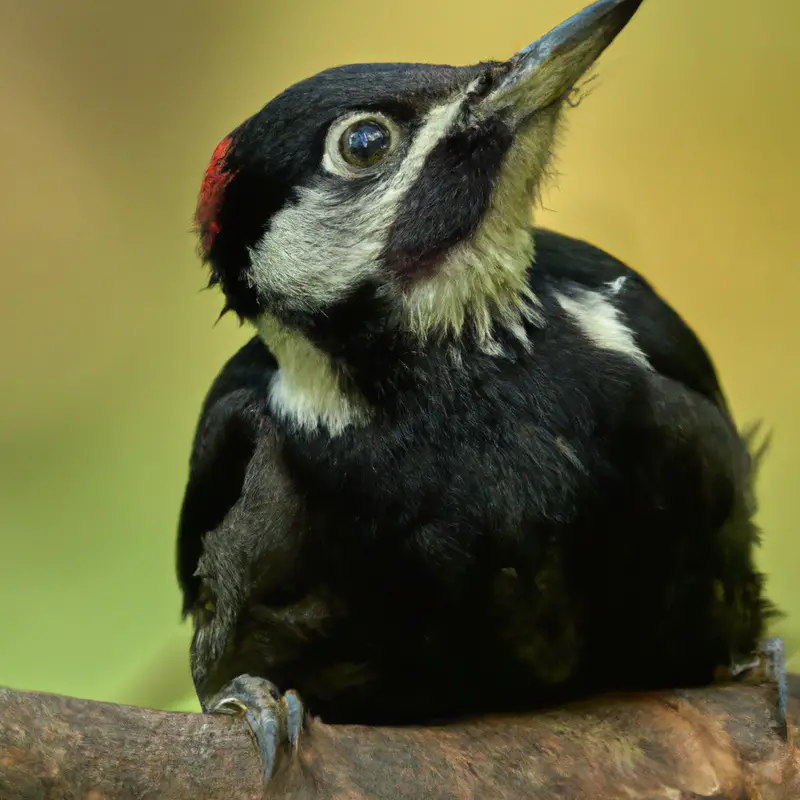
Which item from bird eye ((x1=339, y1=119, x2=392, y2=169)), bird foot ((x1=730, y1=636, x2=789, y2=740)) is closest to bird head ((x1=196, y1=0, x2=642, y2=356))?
bird eye ((x1=339, y1=119, x2=392, y2=169))

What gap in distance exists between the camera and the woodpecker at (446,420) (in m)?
1.27

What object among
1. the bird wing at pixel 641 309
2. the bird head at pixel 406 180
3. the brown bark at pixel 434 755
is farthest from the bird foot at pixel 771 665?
the bird head at pixel 406 180

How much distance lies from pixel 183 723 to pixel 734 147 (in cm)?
187

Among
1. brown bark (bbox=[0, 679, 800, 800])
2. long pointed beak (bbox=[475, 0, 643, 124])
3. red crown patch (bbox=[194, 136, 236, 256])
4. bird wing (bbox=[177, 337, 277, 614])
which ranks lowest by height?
brown bark (bbox=[0, 679, 800, 800])

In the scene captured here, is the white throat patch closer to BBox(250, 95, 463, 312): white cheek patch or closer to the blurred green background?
BBox(250, 95, 463, 312): white cheek patch

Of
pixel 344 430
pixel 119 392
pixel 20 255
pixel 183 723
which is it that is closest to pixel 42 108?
pixel 20 255

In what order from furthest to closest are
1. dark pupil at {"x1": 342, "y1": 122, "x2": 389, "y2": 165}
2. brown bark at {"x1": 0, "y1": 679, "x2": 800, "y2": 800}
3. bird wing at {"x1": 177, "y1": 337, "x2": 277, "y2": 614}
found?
bird wing at {"x1": 177, "y1": 337, "x2": 277, "y2": 614} → dark pupil at {"x1": 342, "y1": 122, "x2": 389, "y2": 165} → brown bark at {"x1": 0, "y1": 679, "x2": 800, "y2": 800}

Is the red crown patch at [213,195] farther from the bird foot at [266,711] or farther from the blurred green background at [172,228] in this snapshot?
the blurred green background at [172,228]

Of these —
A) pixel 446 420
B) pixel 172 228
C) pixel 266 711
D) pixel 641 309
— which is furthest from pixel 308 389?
pixel 172 228

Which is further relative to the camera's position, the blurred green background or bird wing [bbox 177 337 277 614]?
the blurred green background

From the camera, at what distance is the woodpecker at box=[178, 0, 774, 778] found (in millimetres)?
1274

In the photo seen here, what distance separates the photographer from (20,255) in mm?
2336

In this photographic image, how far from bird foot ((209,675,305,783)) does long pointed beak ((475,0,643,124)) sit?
0.89m

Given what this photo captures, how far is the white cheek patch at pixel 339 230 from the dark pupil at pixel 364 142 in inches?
1.6
